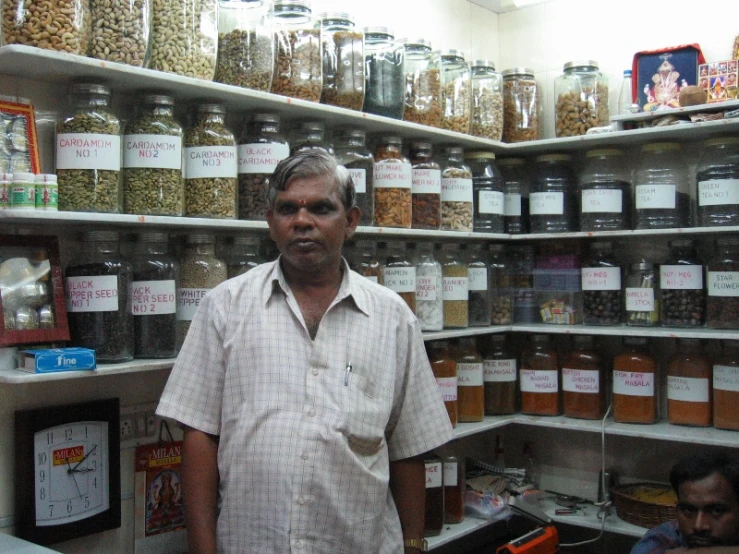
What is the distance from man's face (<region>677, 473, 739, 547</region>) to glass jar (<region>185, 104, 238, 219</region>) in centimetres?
145

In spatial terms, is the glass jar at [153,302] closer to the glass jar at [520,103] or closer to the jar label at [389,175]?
the jar label at [389,175]

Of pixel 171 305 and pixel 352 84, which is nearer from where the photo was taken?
pixel 171 305

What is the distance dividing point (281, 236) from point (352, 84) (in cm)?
89

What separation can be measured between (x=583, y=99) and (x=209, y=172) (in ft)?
5.48

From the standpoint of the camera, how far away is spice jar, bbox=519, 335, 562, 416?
3156 mm

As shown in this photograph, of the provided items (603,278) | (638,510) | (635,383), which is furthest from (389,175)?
(638,510)

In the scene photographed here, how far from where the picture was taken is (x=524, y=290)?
326 centimetres

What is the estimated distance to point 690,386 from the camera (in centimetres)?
286

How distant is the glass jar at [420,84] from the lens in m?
2.83

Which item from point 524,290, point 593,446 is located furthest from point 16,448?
point 593,446

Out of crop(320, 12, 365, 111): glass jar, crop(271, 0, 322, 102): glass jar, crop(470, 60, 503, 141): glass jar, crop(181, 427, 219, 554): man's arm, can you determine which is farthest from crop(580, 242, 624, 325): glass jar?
crop(181, 427, 219, 554): man's arm

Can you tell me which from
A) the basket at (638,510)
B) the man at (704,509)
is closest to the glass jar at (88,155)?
the man at (704,509)

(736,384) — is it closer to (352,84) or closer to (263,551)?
(352,84)

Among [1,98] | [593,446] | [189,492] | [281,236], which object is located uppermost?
[1,98]
